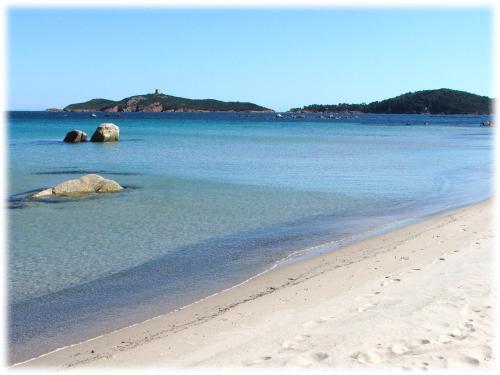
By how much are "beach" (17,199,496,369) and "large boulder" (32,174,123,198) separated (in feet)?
33.3

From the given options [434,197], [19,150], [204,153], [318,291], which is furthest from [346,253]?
[19,150]

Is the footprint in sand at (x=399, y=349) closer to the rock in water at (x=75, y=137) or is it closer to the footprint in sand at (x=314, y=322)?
the footprint in sand at (x=314, y=322)

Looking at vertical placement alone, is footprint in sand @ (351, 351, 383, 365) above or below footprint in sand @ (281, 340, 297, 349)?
above

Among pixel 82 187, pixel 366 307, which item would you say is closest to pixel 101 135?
pixel 82 187

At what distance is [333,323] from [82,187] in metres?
13.1

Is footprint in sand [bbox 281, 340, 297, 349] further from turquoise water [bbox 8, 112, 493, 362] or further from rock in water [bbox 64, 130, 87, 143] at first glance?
rock in water [bbox 64, 130, 87, 143]

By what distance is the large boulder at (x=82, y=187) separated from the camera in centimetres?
1778

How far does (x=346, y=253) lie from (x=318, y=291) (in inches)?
102

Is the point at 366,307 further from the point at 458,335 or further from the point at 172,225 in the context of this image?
the point at 172,225

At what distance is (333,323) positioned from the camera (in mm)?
6574

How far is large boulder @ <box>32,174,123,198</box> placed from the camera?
17781 millimetres

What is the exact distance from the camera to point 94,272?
9.73 metres

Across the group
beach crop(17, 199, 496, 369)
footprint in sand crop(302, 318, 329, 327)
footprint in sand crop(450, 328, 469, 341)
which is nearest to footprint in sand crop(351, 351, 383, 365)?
beach crop(17, 199, 496, 369)

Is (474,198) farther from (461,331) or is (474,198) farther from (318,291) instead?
(461,331)
